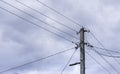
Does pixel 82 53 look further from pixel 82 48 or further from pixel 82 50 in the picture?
pixel 82 48

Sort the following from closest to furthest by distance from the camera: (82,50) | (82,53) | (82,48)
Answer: (82,53)
(82,50)
(82,48)

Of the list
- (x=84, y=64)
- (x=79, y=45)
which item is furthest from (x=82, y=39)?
(x=84, y=64)

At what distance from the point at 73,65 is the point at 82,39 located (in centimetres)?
235

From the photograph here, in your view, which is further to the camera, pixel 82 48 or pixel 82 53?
pixel 82 48

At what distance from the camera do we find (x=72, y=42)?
24172 mm

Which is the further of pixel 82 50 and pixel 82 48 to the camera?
pixel 82 48

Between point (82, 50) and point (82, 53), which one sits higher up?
point (82, 50)

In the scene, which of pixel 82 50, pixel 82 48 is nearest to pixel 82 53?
pixel 82 50

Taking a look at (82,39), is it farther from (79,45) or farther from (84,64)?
(84,64)

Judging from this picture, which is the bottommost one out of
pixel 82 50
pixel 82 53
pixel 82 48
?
pixel 82 53

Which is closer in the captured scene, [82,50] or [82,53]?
[82,53]

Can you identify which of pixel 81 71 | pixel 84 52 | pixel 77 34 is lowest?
pixel 81 71

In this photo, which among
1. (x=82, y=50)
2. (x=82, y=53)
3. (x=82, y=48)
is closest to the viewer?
(x=82, y=53)

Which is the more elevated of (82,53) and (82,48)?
(82,48)
